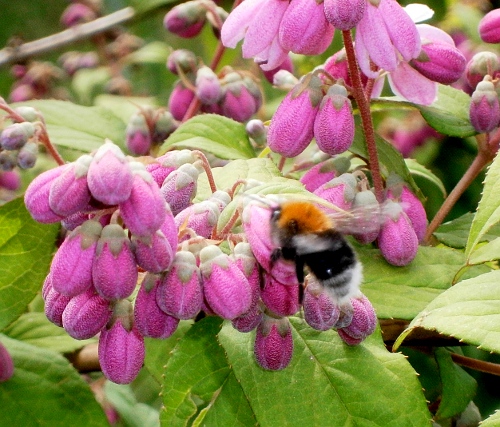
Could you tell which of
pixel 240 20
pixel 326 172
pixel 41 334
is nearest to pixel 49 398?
pixel 41 334

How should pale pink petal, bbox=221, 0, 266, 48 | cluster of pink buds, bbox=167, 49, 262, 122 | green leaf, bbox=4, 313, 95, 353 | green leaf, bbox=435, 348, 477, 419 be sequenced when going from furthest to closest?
cluster of pink buds, bbox=167, 49, 262, 122, green leaf, bbox=4, 313, 95, 353, green leaf, bbox=435, 348, 477, 419, pale pink petal, bbox=221, 0, 266, 48

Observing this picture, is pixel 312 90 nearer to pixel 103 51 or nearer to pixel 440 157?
pixel 440 157

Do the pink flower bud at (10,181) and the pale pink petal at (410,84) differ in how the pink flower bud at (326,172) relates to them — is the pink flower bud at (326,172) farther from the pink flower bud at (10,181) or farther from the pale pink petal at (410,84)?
the pink flower bud at (10,181)

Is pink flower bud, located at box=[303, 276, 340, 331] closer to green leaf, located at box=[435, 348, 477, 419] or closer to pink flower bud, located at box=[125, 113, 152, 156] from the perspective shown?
green leaf, located at box=[435, 348, 477, 419]

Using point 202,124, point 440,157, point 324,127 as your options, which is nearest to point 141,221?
point 324,127

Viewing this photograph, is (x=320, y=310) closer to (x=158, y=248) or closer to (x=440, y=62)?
(x=158, y=248)

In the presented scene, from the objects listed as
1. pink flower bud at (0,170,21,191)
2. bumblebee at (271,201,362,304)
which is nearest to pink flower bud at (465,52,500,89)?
bumblebee at (271,201,362,304)
